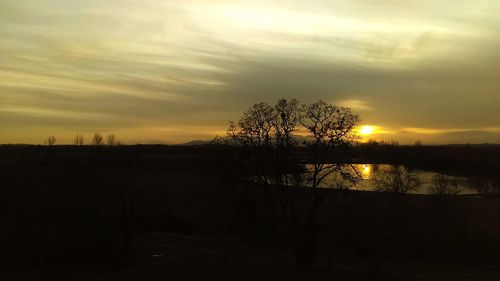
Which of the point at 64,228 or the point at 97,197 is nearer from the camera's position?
the point at 64,228

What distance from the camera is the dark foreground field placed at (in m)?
26.5

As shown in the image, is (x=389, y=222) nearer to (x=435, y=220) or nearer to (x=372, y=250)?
(x=435, y=220)

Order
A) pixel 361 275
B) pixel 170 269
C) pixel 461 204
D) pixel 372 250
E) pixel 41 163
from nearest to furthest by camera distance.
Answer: pixel 361 275 < pixel 170 269 < pixel 372 250 < pixel 461 204 < pixel 41 163

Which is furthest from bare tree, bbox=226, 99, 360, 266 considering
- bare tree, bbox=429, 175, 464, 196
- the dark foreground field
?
bare tree, bbox=429, 175, 464, 196

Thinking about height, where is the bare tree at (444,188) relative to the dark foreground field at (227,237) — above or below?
above

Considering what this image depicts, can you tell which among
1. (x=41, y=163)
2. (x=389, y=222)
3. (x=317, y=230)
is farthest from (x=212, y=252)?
(x=41, y=163)

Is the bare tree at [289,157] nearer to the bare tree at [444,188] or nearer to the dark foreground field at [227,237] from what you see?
the dark foreground field at [227,237]

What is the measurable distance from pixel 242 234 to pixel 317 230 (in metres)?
5.16

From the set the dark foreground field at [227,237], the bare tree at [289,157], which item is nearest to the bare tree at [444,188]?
the dark foreground field at [227,237]

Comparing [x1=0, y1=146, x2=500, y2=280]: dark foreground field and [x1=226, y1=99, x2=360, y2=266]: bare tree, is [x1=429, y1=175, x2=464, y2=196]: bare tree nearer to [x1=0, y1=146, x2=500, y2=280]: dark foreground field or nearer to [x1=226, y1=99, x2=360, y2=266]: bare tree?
[x1=0, y1=146, x2=500, y2=280]: dark foreground field

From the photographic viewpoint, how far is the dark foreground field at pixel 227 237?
26531 millimetres

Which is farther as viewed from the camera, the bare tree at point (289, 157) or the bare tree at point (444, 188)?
the bare tree at point (444, 188)

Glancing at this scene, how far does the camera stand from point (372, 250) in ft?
133

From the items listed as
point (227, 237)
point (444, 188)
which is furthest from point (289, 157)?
point (444, 188)
